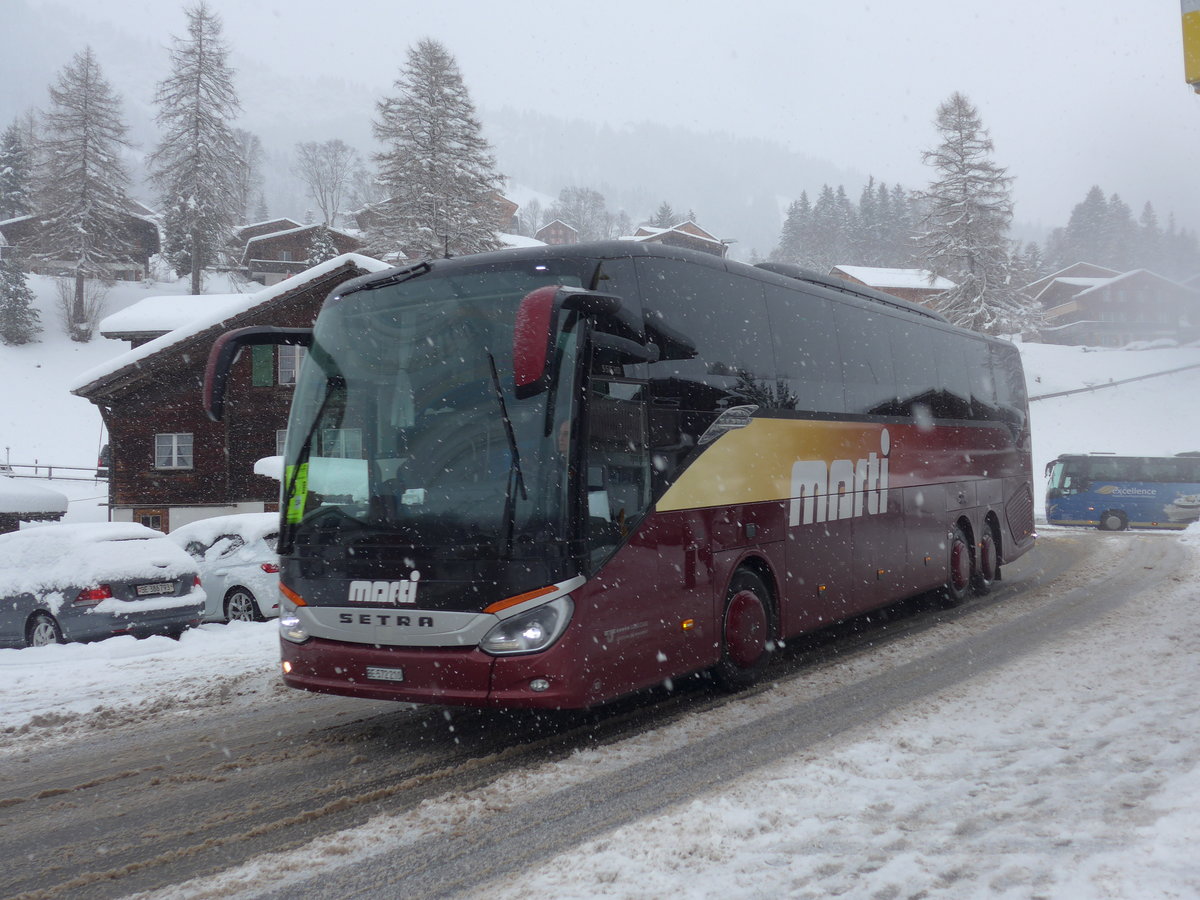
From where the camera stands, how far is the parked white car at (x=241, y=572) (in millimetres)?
14062

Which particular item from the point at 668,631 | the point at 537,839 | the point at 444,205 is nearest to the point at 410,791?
the point at 537,839

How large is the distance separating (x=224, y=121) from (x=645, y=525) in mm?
58488

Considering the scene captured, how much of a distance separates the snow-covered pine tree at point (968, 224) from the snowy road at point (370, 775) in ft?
164

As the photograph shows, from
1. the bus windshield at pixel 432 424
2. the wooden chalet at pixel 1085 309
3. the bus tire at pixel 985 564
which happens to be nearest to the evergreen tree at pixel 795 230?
the wooden chalet at pixel 1085 309

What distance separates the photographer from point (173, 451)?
106 ft

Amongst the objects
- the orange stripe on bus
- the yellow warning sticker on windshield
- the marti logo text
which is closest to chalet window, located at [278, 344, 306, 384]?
the marti logo text

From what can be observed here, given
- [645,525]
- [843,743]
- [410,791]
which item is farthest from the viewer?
[645,525]

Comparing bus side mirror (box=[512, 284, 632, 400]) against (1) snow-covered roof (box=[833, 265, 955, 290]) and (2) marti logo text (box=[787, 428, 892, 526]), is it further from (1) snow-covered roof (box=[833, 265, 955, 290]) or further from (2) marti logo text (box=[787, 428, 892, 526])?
(1) snow-covered roof (box=[833, 265, 955, 290])

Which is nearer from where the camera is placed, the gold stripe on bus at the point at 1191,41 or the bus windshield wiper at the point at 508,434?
the bus windshield wiper at the point at 508,434

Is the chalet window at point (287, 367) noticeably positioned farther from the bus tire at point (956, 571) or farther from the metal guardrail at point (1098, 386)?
the metal guardrail at point (1098, 386)

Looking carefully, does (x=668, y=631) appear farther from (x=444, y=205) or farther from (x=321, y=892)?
(x=444, y=205)

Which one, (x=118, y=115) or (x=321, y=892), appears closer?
(x=321, y=892)

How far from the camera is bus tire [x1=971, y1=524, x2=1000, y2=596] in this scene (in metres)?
14.1

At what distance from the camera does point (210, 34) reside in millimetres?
56344
